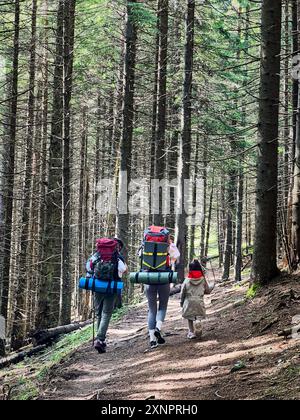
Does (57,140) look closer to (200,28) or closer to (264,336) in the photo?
(200,28)

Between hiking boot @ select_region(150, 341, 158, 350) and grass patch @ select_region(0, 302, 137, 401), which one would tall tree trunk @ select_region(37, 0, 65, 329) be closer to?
grass patch @ select_region(0, 302, 137, 401)

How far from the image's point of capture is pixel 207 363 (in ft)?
21.5

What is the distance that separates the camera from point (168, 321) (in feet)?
35.7

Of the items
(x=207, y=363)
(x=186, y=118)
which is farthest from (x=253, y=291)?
(x=186, y=118)

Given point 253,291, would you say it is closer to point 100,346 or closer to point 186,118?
point 100,346

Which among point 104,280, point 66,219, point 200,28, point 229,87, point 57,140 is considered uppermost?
point 200,28

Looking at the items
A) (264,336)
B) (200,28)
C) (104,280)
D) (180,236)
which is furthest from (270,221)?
(200,28)

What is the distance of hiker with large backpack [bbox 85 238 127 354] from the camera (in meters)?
8.59

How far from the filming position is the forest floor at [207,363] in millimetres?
5402

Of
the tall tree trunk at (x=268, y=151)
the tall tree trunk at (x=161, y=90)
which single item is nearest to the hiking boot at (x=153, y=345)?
the tall tree trunk at (x=268, y=151)

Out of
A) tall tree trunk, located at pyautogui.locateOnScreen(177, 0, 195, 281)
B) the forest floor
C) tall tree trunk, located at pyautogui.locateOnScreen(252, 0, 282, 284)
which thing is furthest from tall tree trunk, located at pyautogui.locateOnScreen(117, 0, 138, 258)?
tall tree trunk, located at pyautogui.locateOnScreen(252, 0, 282, 284)

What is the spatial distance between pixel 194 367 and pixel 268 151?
4.54 meters
